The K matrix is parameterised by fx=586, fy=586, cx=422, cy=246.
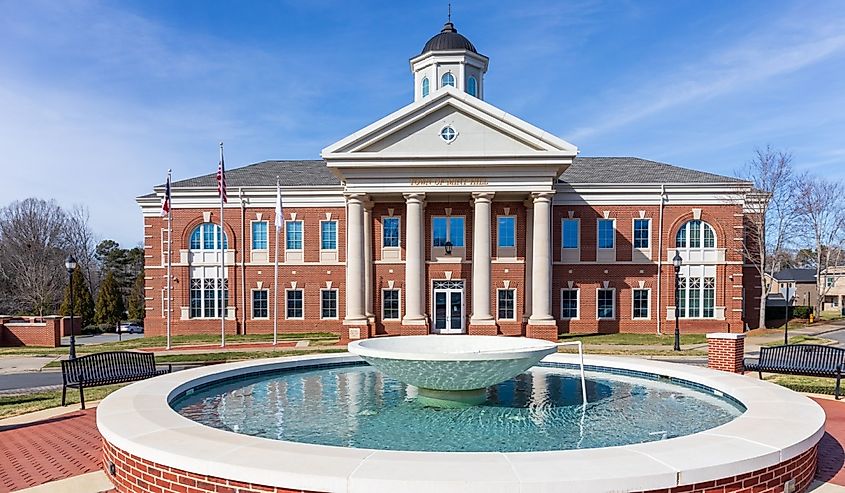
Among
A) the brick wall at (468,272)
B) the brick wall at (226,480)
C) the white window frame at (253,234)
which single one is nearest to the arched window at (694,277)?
the brick wall at (468,272)

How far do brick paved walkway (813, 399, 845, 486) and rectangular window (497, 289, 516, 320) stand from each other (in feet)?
70.7

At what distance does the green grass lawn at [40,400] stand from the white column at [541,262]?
1999 cm

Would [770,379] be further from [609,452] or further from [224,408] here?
[224,408]

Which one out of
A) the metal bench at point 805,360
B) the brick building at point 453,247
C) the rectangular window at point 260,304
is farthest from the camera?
the rectangular window at point 260,304

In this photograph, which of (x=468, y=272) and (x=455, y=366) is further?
(x=468, y=272)

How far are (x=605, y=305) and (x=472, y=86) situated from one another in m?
16.3

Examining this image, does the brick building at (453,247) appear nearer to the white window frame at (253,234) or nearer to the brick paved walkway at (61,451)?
the white window frame at (253,234)

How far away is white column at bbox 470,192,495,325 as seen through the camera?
29.5 meters

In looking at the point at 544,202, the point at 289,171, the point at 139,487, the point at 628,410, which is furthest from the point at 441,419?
the point at 289,171

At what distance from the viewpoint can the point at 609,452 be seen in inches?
222

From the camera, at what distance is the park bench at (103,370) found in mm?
12688

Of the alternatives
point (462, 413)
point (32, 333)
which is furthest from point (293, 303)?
point (462, 413)

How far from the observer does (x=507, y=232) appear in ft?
108

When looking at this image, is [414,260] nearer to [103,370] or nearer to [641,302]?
[641,302]
